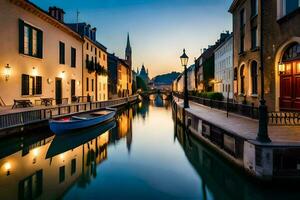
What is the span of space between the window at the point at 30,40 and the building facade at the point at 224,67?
2465 cm

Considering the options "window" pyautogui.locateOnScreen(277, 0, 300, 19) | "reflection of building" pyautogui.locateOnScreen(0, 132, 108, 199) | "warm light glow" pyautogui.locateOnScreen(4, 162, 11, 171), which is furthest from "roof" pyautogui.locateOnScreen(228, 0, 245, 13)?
"warm light glow" pyautogui.locateOnScreen(4, 162, 11, 171)

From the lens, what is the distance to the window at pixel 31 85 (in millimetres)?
21938

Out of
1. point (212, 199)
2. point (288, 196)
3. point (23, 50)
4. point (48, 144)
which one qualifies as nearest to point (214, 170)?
point (212, 199)

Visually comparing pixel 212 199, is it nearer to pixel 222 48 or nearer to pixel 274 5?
pixel 274 5

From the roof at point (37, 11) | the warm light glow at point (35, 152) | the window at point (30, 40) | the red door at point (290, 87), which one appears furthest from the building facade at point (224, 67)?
the warm light glow at point (35, 152)

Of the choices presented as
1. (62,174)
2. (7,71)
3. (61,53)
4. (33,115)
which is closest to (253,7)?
(33,115)

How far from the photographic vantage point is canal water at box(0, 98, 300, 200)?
8461mm

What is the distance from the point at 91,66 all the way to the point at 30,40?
55.1 ft

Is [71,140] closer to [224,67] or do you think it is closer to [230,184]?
[230,184]

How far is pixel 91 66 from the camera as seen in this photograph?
4016cm

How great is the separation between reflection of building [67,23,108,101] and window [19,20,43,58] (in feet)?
40.9

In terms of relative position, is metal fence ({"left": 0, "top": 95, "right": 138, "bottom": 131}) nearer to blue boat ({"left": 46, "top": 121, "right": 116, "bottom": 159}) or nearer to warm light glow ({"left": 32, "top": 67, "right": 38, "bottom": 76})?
blue boat ({"left": 46, "top": 121, "right": 116, "bottom": 159})

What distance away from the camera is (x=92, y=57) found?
42.5 m

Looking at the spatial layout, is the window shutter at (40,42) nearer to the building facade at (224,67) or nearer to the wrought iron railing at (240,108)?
the wrought iron railing at (240,108)
